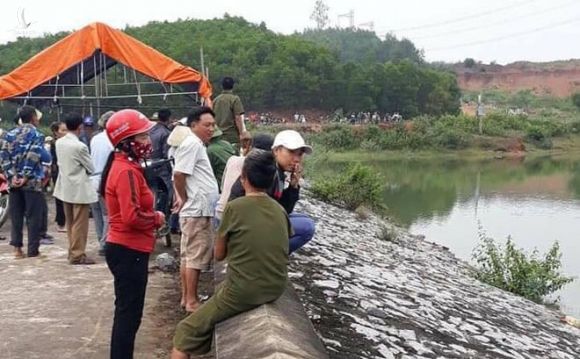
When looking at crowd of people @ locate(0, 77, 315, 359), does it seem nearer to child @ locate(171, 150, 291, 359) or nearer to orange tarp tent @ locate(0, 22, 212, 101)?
child @ locate(171, 150, 291, 359)

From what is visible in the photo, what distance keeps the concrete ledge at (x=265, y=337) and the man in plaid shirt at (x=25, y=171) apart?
440cm

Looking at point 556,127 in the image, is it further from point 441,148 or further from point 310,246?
point 310,246

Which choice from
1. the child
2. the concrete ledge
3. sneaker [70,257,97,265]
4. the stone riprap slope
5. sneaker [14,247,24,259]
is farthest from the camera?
sneaker [14,247,24,259]

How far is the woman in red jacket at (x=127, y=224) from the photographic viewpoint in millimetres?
4121

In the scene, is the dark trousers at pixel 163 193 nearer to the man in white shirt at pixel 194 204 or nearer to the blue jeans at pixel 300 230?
the man in white shirt at pixel 194 204

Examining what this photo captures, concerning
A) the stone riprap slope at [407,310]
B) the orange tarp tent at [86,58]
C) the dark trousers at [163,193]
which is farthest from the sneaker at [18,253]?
the orange tarp tent at [86,58]

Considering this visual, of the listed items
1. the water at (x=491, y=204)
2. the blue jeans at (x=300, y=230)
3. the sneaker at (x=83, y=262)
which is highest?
the blue jeans at (x=300, y=230)

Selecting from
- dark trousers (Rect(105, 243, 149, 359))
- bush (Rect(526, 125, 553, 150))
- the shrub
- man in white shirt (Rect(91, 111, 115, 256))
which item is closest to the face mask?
dark trousers (Rect(105, 243, 149, 359))

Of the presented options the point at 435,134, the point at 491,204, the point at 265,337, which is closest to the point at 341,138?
the point at 435,134

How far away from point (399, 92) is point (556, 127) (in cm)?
1379

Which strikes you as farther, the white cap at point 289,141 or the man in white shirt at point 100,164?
the man in white shirt at point 100,164

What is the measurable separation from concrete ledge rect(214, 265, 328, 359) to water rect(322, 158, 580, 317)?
918cm

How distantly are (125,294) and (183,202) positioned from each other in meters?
1.41

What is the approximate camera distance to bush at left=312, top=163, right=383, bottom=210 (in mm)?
17828
